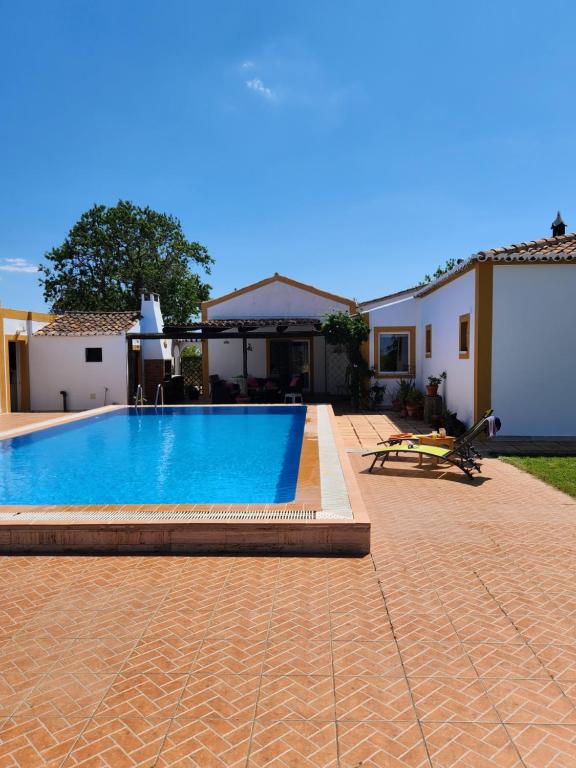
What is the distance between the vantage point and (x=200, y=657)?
376cm

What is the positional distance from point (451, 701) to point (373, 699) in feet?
1.50

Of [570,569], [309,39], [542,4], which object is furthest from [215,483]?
[542,4]

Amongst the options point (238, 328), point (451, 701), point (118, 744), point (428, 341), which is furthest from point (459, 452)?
point (238, 328)

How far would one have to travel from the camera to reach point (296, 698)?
3.29 meters

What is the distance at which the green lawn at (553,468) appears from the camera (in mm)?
8496

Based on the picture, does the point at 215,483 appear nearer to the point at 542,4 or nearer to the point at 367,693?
the point at 367,693

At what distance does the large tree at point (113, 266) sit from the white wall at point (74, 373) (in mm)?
19182

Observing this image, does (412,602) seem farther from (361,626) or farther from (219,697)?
(219,697)

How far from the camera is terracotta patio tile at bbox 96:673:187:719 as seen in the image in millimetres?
3180

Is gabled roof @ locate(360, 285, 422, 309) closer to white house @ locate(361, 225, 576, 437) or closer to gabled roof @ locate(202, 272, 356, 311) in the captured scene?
gabled roof @ locate(202, 272, 356, 311)

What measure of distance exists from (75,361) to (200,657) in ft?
60.2

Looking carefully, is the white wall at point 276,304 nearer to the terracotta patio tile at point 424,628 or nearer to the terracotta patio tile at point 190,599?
the terracotta patio tile at point 190,599

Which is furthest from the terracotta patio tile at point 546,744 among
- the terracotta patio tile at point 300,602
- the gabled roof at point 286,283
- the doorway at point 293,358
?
the doorway at point 293,358

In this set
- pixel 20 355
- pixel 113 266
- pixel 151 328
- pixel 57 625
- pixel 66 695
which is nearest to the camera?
pixel 66 695
